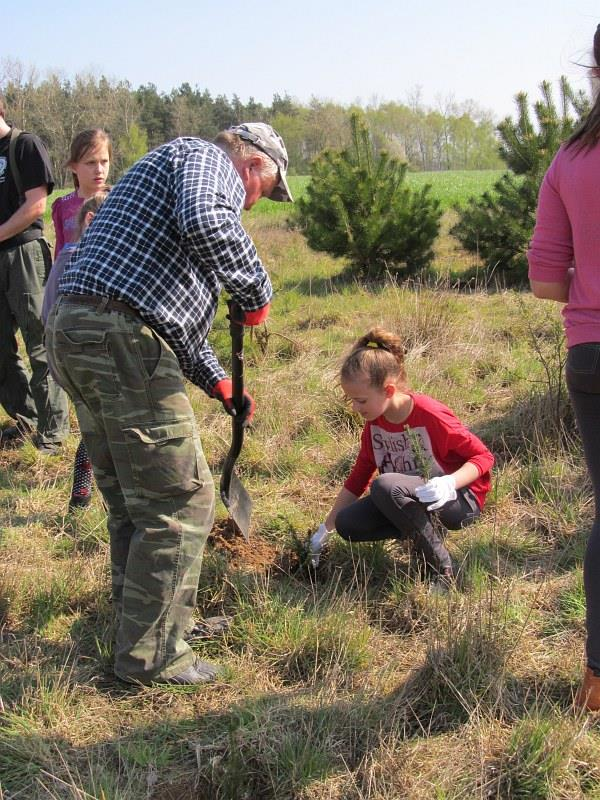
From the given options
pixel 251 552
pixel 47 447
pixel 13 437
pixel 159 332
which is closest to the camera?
pixel 159 332

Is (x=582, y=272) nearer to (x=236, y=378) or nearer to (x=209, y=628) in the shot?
(x=236, y=378)

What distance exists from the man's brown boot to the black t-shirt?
371 cm

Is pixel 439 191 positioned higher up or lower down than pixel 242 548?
higher up

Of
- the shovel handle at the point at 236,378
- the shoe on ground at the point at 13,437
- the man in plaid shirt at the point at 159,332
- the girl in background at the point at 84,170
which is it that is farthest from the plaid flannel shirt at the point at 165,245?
the shoe on ground at the point at 13,437

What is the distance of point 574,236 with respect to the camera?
2080 mm

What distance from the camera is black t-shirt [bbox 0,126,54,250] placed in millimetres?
4332

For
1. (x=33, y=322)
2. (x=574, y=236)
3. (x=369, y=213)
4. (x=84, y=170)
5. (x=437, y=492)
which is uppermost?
(x=84, y=170)

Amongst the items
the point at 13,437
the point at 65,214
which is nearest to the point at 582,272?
the point at 65,214

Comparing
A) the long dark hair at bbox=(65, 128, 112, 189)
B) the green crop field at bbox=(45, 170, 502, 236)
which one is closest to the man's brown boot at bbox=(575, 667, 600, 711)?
the long dark hair at bbox=(65, 128, 112, 189)

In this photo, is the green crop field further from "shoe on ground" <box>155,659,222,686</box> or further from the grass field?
"shoe on ground" <box>155,659,222,686</box>

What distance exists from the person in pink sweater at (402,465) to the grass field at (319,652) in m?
0.15

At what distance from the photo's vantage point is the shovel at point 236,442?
2605mm

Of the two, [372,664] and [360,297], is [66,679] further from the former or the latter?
[360,297]

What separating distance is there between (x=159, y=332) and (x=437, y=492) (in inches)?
46.0
